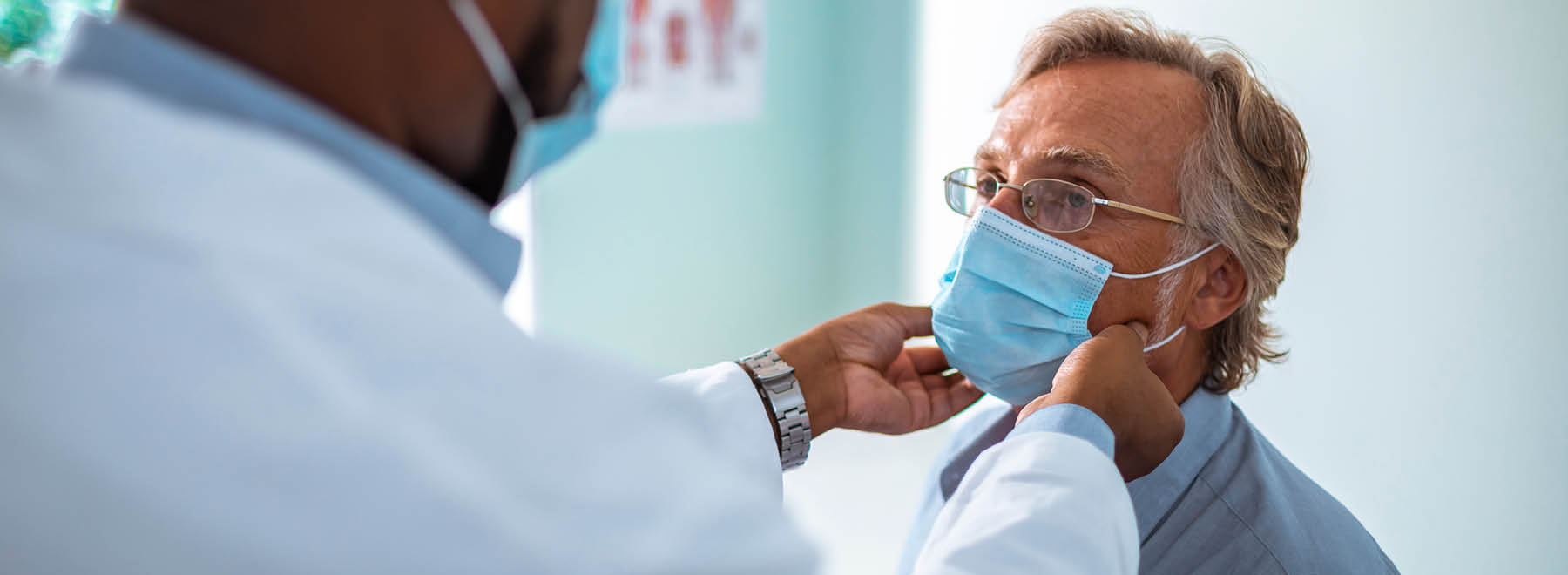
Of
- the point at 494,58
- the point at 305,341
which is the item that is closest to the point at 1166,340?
the point at 494,58

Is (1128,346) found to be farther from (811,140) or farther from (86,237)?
(811,140)

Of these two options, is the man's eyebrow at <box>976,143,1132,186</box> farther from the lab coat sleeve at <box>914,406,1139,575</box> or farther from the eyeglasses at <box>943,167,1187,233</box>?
the lab coat sleeve at <box>914,406,1139,575</box>

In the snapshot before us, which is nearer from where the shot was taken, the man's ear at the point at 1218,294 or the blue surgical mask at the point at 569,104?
the blue surgical mask at the point at 569,104

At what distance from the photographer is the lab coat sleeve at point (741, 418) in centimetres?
136

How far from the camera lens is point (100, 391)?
0.55m

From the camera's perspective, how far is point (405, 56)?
683 millimetres

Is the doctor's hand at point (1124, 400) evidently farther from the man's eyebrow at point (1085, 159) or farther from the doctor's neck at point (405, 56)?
the doctor's neck at point (405, 56)

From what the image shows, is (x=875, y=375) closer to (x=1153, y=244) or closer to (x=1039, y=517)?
(x=1153, y=244)

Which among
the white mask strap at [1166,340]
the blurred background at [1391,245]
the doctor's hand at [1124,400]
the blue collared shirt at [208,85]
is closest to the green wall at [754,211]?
the blurred background at [1391,245]

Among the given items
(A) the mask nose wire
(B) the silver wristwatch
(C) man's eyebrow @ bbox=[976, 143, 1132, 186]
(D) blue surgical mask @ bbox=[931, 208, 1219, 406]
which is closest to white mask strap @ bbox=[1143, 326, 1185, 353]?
(D) blue surgical mask @ bbox=[931, 208, 1219, 406]

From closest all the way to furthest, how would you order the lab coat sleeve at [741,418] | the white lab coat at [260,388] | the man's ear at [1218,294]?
the white lab coat at [260,388] → the lab coat sleeve at [741,418] → the man's ear at [1218,294]

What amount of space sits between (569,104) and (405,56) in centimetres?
19

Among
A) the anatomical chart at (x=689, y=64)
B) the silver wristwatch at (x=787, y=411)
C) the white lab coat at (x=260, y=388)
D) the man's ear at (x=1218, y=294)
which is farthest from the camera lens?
the anatomical chart at (x=689, y=64)

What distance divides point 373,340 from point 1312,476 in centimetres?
212
